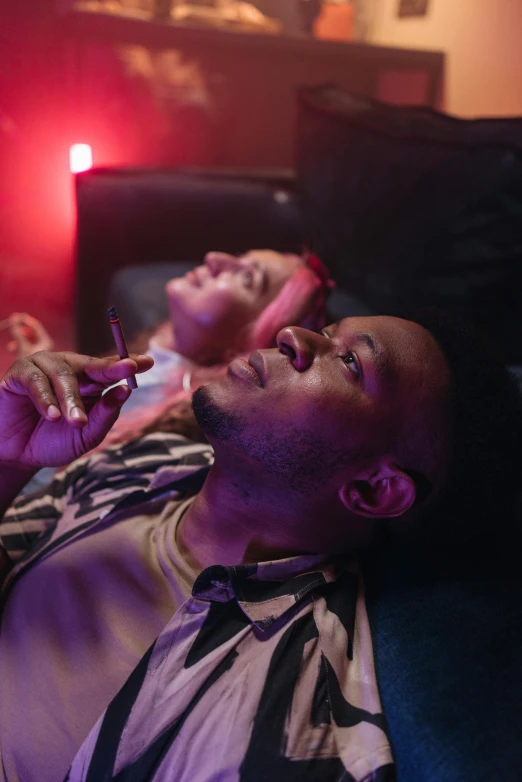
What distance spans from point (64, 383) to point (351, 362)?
0.39 m

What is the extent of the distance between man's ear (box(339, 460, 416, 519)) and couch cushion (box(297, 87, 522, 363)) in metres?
0.73

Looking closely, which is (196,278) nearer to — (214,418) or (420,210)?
(420,210)

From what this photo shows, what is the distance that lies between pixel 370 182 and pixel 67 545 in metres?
1.41

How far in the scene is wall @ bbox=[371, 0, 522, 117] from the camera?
80.9 inches

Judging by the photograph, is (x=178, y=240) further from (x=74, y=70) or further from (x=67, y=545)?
(x=67, y=545)

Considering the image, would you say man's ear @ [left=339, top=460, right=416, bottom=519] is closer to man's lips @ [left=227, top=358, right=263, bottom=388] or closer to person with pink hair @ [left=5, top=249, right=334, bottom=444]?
man's lips @ [left=227, top=358, right=263, bottom=388]

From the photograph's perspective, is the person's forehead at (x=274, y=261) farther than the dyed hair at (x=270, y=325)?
Yes

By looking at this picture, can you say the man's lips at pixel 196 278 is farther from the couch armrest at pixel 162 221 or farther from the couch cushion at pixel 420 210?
the couch armrest at pixel 162 221

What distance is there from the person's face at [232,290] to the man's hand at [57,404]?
84 cm

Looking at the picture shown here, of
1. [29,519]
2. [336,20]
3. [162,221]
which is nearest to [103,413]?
[29,519]

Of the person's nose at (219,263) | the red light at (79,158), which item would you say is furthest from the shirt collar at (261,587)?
the red light at (79,158)

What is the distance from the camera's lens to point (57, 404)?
0.87 m

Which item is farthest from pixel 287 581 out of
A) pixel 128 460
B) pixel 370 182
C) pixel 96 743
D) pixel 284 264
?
pixel 370 182

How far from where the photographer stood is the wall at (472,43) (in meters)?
2.05
